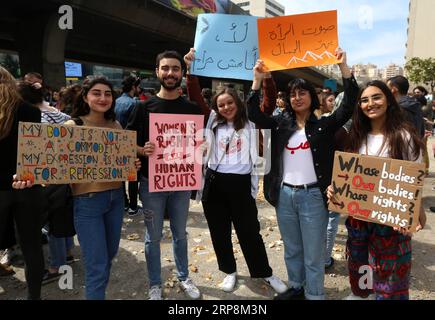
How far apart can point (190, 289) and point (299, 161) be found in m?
1.67

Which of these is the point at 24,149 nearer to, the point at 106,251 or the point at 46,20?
the point at 106,251

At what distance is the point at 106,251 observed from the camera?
263 cm

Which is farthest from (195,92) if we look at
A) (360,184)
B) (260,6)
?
(260,6)

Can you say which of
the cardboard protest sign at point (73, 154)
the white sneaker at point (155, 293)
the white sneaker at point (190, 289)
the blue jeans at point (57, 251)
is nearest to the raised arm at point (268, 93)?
the cardboard protest sign at point (73, 154)

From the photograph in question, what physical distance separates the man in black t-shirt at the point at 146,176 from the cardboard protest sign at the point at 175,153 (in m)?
0.08

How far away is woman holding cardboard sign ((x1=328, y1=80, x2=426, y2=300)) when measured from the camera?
232cm

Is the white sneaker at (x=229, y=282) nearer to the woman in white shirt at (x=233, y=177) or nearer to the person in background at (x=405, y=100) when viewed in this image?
the woman in white shirt at (x=233, y=177)

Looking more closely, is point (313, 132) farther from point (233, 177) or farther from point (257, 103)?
point (233, 177)

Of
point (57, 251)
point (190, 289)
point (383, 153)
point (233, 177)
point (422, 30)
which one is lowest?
point (190, 289)

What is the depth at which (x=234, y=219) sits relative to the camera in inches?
125

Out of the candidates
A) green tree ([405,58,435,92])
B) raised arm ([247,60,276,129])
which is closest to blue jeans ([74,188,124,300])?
raised arm ([247,60,276,129])

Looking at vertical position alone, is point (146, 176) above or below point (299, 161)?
below

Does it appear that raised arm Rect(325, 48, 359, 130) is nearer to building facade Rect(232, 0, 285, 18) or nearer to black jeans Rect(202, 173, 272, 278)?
black jeans Rect(202, 173, 272, 278)

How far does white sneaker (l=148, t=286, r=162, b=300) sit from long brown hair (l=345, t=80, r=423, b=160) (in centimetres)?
215
